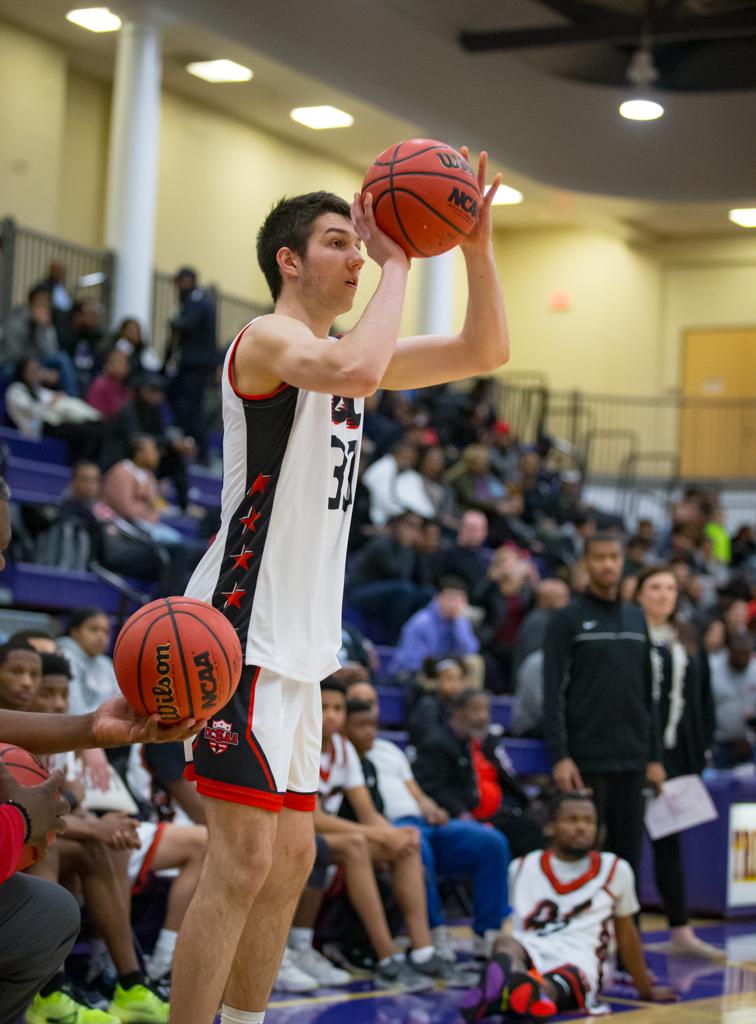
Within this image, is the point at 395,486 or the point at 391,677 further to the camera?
the point at 395,486

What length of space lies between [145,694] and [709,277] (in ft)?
77.1

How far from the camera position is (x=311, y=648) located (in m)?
3.64

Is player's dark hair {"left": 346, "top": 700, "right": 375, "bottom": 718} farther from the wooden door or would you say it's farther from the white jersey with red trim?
the wooden door

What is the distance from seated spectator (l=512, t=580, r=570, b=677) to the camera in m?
10.6

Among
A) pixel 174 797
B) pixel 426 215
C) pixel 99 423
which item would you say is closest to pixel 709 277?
pixel 99 423

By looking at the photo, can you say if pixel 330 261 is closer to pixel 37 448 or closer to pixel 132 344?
pixel 37 448

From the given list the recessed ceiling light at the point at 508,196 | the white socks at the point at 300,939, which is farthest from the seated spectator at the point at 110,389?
the recessed ceiling light at the point at 508,196

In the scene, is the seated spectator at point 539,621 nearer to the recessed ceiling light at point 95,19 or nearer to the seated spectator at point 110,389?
the seated spectator at point 110,389

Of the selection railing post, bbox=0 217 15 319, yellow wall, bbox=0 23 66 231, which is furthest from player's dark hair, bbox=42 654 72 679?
yellow wall, bbox=0 23 66 231

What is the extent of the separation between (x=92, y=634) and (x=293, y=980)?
1.88 metres

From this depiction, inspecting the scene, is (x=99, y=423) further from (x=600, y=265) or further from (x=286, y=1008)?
(x=600, y=265)

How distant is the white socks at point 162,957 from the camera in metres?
5.86

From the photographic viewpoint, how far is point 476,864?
7.19 meters

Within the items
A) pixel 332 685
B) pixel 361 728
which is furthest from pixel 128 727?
pixel 361 728
